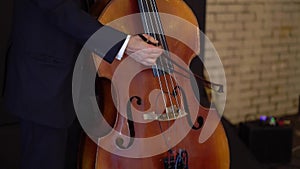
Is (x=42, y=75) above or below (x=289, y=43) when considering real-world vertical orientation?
above

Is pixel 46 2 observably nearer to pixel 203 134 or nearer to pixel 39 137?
pixel 39 137

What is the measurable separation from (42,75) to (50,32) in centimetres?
12

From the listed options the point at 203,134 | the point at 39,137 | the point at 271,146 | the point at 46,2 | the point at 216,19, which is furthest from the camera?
the point at 216,19

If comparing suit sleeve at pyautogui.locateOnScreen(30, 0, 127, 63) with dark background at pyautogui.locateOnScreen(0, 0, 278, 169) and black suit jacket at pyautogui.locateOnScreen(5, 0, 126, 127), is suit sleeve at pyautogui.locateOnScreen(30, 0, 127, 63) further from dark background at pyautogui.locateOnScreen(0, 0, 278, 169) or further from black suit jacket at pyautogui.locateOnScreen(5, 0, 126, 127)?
dark background at pyautogui.locateOnScreen(0, 0, 278, 169)

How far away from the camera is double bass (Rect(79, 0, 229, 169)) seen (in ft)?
3.84

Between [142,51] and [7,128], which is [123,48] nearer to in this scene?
[142,51]

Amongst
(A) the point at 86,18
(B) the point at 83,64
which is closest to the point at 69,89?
(B) the point at 83,64

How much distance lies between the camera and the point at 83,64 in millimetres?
1223

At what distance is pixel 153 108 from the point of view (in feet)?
3.98

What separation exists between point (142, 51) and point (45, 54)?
0.88ft

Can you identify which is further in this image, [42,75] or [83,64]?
[83,64]

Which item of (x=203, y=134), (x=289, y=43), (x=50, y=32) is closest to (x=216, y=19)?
(x=289, y=43)

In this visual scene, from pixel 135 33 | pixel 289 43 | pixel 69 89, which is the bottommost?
pixel 289 43

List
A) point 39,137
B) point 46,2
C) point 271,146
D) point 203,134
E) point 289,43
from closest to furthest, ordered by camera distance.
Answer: point 46,2
point 39,137
point 203,134
point 271,146
point 289,43
